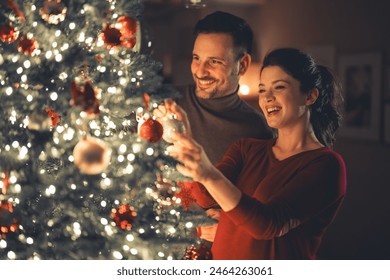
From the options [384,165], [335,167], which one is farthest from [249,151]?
[384,165]

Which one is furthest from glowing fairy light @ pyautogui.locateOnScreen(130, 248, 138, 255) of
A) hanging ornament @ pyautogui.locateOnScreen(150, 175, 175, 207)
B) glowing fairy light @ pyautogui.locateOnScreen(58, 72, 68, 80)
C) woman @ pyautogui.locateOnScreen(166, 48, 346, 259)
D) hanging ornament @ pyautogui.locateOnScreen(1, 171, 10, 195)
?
glowing fairy light @ pyautogui.locateOnScreen(58, 72, 68, 80)

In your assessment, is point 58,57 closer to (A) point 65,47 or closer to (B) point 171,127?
(A) point 65,47

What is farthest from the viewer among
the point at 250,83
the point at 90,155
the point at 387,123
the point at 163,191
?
the point at 250,83

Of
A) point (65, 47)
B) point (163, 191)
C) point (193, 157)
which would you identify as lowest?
point (163, 191)

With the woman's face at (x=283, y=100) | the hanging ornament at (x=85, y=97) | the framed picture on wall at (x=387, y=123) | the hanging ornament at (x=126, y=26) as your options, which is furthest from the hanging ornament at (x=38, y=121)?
the framed picture on wall at (x=387, y=123)

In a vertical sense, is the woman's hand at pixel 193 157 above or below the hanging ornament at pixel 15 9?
below

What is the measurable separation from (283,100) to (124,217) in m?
0.62

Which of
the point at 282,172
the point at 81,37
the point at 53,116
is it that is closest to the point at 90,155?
the point at 53,116

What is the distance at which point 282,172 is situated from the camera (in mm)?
1757

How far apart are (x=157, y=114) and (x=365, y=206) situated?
2.48 meters

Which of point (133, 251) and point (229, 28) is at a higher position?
point (229, 28)

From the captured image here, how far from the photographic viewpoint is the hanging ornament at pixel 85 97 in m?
1.50

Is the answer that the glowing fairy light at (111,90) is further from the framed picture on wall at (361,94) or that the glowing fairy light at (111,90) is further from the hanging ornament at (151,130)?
the framed picture on wall at (361,94)

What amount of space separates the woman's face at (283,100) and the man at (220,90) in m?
0.25
